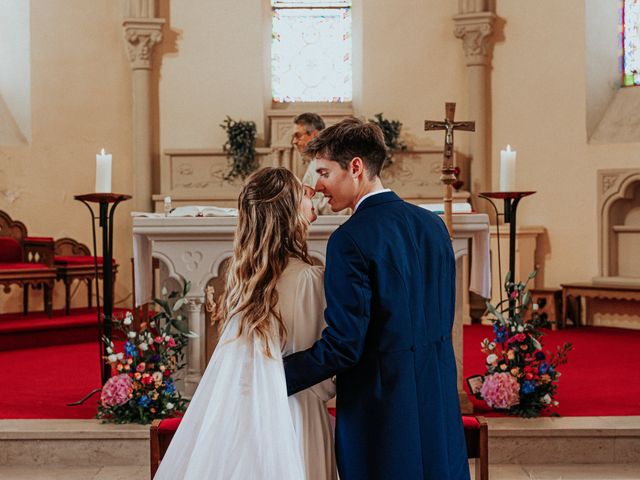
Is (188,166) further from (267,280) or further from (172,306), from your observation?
(267,280)

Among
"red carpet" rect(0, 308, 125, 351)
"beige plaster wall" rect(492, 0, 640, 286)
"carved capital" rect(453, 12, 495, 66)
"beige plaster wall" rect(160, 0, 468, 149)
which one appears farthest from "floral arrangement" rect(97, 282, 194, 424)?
"carved capital" rect(453, 12, 495, 66)

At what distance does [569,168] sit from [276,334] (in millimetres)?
7420

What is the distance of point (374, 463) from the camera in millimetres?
2195

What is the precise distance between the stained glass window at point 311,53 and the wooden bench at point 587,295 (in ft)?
11.2

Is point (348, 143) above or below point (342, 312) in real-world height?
above

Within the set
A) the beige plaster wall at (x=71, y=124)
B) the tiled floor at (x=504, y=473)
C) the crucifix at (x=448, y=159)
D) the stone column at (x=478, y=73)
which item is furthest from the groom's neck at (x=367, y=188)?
the beige plaster wall at (x=71, y=124)

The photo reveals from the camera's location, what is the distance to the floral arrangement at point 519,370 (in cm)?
451

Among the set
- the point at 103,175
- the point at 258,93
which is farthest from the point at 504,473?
the point at 258,93

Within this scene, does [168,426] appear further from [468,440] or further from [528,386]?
[528,386]

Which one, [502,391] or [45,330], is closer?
[502,391]

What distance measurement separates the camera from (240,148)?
30.7 feet

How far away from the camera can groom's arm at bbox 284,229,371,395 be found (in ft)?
A: 6.90

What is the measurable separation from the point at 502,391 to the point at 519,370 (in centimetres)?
16

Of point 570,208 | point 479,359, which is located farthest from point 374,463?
point 570,208
